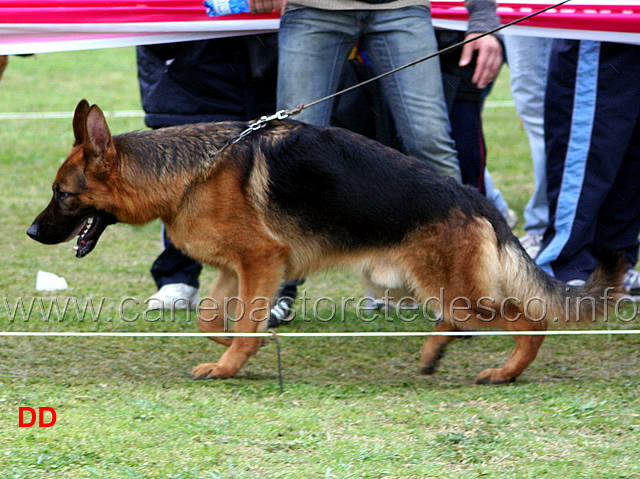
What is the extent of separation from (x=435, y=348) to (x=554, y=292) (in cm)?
55

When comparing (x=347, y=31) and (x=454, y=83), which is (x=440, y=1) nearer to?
(x=454, y=83)

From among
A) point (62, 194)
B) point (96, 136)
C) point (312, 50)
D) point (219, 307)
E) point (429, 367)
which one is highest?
point (312, 50)

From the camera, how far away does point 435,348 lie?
374cm

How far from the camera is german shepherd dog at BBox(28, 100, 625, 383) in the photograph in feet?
11.7

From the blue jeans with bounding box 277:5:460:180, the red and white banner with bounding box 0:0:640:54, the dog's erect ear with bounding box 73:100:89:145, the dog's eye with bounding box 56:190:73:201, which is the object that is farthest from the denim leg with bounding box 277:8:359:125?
the dog's eye with bounding box 56:190:73:201

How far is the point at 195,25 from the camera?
4359mm

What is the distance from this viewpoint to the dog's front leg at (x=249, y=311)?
3.62 meters

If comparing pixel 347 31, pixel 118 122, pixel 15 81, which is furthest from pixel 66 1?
pixel 15 81

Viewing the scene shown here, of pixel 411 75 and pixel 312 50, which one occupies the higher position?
pixel 312 50

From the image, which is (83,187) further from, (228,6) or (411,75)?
(411,75)

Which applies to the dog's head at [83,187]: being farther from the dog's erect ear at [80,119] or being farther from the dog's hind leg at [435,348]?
the dog's hind leg at [435,348]

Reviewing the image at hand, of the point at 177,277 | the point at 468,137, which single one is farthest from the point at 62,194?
the point at 468,137

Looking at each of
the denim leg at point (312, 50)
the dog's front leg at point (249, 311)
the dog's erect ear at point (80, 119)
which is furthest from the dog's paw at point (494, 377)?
the dog's erect ear at point (80, 119)

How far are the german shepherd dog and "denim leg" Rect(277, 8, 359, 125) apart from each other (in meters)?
0.28
